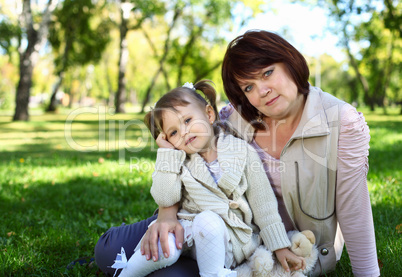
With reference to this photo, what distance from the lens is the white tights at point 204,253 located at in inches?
78.9

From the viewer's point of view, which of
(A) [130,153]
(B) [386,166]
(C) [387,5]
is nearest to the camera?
(B) [386,166]

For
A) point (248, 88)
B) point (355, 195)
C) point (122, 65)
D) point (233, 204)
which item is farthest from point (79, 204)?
point (122, 65)

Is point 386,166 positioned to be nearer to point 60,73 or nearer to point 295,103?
point 295,103

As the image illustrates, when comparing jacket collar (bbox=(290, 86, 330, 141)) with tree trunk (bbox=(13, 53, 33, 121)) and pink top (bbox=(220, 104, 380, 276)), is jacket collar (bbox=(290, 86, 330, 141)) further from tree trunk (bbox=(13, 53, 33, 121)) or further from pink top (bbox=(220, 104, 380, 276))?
tree trunk (bbox=(13, 53, 33, 121))

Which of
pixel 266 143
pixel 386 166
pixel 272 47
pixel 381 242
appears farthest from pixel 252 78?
pixel 386 166

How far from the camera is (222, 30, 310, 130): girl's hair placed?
7.47 ft

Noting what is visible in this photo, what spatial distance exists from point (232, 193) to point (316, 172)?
1.66 ft

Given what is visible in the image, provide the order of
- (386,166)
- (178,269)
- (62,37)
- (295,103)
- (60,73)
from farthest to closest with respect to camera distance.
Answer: (62,37), (60,73), (386,166), (295,103), (178,269)

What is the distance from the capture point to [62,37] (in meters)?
25.0

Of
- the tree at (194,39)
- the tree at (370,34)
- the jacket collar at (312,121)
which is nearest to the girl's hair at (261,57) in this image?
the jacket collar at (312,121)

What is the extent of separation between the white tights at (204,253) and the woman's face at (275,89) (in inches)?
29.3

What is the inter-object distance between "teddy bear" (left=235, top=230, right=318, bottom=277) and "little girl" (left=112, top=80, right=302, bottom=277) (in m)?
0.05

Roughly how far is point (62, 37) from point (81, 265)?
981 inches

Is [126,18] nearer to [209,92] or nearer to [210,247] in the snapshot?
[209,92]
